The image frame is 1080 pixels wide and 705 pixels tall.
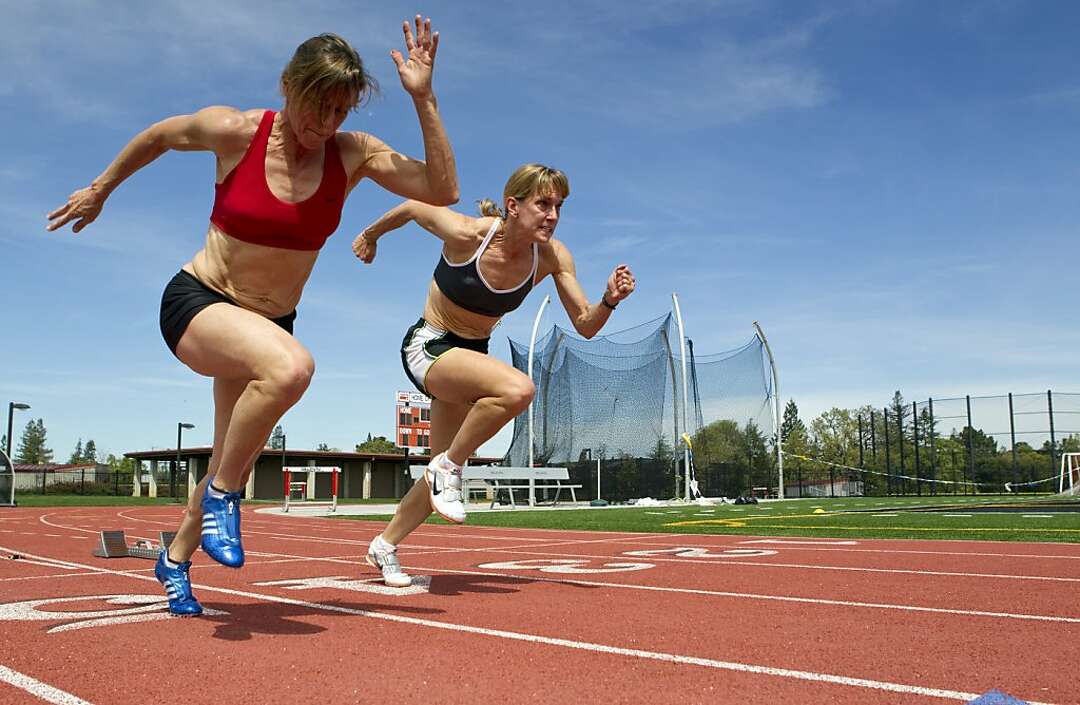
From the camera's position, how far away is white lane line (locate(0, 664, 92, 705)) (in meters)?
2.25

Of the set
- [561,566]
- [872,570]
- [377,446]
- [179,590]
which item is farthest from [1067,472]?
[377,446]

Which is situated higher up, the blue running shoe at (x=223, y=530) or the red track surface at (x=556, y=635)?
the blue running shoe at (x=223, y=530)

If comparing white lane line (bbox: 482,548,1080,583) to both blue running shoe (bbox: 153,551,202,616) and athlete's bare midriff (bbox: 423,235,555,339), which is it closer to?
athlete's bare midriff (bbox: 423,235,555,339)

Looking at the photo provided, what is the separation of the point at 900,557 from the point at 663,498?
2387cm

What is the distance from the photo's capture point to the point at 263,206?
326cm

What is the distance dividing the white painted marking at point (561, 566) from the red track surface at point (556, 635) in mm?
50

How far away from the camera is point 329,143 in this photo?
3467 mm

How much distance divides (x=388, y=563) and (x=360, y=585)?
21cm

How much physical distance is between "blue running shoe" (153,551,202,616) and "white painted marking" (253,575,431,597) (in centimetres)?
104

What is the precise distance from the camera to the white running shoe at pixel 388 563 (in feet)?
15.4

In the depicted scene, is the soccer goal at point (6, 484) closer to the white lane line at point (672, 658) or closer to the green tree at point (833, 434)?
the white lane line at point (672, 658)

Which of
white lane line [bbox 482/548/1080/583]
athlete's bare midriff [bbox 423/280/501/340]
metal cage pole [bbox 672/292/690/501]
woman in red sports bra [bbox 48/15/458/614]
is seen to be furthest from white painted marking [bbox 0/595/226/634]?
metal cage pole [bbox 672/292/690/501]

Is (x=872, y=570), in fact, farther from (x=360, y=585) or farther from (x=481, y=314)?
(x=360, y=585)

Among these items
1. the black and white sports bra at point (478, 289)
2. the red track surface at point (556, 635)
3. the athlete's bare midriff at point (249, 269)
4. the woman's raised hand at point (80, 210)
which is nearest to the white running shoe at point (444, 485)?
the red track surface at point (556, 635)
